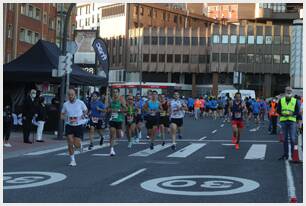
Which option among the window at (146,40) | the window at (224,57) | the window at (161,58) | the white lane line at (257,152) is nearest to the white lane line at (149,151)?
the white lane line at (257,152)

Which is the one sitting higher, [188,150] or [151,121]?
[151,121]

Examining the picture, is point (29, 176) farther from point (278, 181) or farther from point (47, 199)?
point (278, 181)

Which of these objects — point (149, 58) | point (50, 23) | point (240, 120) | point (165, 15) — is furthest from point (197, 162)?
point (165, 15)

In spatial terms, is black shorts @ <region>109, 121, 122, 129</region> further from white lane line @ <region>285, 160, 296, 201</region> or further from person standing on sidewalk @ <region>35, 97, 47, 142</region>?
white lane line @ <region>285, 160, 296, 201</region>

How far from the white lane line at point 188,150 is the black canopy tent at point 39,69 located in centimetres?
660

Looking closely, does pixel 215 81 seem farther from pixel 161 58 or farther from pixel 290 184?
pixel 290 184

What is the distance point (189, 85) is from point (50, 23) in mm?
37301

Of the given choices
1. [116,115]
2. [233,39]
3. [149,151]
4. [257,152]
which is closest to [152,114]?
[149,151]

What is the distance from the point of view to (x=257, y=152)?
16.1 m

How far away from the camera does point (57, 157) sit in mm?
14562

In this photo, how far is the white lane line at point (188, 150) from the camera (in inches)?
598

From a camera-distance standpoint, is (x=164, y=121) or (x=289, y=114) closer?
(x=289, y=114)

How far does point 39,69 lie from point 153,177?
13223 mm

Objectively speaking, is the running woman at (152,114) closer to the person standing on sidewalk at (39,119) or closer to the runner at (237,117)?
the runner at (237,117)
